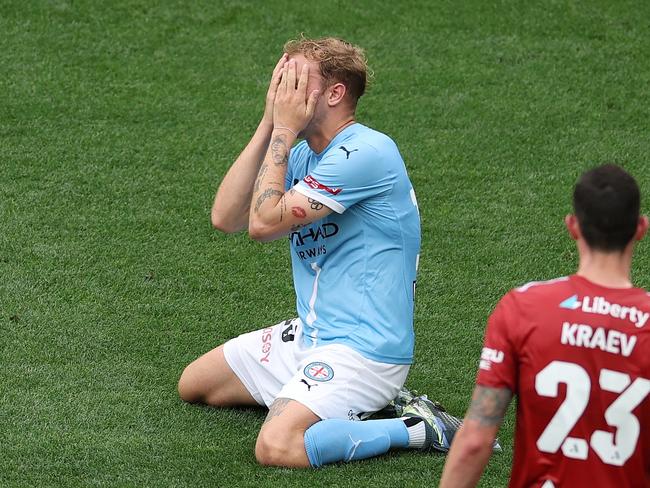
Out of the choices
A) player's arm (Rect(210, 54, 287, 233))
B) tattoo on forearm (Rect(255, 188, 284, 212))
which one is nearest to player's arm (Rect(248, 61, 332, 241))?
tattoo on forearm (Rect(255, 188, 284, 212))

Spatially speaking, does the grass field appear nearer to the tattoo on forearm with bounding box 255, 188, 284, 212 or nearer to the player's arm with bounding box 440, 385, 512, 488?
the tattoo on forearm with bounding box 255, 188, 284, 212

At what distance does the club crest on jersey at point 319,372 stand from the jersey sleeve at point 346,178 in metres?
0.67

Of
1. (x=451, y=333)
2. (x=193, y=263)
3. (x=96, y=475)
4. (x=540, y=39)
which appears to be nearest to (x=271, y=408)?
(x=96, y=475)

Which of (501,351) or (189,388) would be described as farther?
(189,388)

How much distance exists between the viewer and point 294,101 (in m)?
4.94

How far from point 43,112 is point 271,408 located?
4.13m

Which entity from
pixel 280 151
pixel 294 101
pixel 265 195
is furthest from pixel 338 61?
pixel 265 195

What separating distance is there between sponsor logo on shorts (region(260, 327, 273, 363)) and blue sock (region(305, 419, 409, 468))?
544 mm

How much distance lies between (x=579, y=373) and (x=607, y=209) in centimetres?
44

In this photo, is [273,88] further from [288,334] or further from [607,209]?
[607,209]

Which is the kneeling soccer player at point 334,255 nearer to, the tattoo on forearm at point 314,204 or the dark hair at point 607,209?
the tattoo on forearm at point 314,204

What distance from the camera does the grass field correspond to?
5.16 metres

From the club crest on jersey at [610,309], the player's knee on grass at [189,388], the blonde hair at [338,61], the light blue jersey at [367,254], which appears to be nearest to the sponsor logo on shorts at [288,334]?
the light blue jersey at [367,254]

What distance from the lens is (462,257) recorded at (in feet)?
22.3
